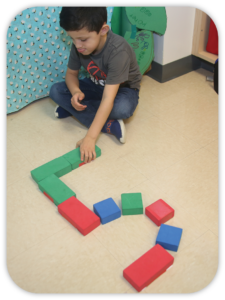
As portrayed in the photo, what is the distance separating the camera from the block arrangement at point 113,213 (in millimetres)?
971

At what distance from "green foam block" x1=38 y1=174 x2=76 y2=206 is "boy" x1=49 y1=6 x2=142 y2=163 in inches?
6.9

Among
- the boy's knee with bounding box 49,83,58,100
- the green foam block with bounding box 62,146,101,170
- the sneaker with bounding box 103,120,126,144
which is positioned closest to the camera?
the green foam block with bounding box 62,146,101,170

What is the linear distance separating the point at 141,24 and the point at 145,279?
55.5 inches

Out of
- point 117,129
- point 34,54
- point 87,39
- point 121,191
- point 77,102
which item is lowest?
point 121,191

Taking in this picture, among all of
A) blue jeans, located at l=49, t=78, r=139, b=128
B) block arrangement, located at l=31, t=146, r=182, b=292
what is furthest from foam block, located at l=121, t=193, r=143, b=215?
blue jeans, located at l=49, t=78, r=139, b=128

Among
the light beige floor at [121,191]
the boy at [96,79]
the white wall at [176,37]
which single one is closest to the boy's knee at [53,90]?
the boy at [96,79]

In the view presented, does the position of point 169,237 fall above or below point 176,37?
below

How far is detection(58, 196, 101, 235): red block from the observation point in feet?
3.62

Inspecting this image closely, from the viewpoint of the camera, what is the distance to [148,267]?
974mm

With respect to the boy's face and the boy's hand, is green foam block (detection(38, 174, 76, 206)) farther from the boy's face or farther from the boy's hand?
the boy's face

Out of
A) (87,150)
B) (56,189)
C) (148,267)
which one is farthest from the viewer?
(87,150)

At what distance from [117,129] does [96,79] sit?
0.32m

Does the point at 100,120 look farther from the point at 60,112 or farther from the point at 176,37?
the point at 176,37

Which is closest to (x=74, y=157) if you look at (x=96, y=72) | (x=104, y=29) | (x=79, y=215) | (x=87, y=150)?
(x=87, y=150)
